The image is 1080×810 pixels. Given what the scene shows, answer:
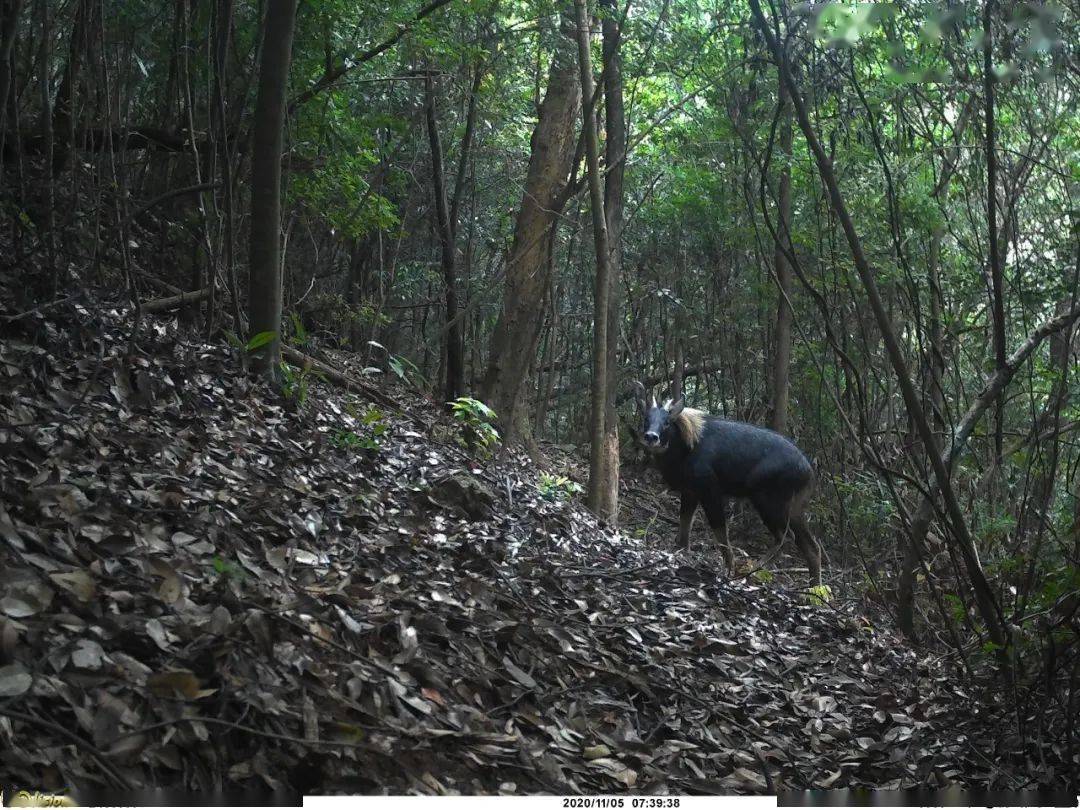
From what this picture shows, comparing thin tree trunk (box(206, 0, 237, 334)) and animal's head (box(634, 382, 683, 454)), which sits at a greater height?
thin tree trunk (box(206, 0, 237, 334))

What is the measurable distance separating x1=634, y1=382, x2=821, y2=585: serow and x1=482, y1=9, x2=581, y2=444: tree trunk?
1600 millimetres

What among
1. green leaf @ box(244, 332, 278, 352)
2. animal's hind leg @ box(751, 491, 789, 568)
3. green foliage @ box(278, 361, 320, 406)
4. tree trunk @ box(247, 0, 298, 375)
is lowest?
animal's hind leg @ box(751, 491, 789, 568)

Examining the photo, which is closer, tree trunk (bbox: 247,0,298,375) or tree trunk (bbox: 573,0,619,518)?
tree trunk (bbox: 247,0,298,375)

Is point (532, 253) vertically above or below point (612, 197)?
below

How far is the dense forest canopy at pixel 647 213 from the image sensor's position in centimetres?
453

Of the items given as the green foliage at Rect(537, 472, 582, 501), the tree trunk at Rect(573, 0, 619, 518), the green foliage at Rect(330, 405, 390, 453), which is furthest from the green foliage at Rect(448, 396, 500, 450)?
the green foliage at Rect(330, 405, 390, 453)

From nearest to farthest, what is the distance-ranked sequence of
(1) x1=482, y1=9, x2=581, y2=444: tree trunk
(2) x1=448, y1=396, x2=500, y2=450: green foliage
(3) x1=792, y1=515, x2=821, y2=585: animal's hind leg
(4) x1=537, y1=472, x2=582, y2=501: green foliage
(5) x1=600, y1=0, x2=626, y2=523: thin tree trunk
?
(4) x1=537, y1=472, x2=582, y2=501: green foliage → (2) x1=448, y1=396, x2=500, y2=450: green foliage → (5) x1=600, y1=0, x2=626, y2=523: thin tree trunk → (3) x1=792, y1=515, x2=821, y2=585: animal's hind leg → (1) x1=482, y1=9, x2=581, y2=444: tree trunk

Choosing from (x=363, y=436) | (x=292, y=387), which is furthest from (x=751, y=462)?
(x=292, y=387)

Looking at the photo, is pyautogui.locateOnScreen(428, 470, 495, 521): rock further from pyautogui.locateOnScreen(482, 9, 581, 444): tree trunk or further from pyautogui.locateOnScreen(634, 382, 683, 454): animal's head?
pyautogui.locateOnScreen(482, 9, 581, 444): tree trunk

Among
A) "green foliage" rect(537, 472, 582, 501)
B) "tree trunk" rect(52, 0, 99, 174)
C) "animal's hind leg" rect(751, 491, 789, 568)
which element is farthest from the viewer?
"animal's hind leg" rect(751, 491, 789, 568)

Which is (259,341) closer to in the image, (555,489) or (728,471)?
(555,489)

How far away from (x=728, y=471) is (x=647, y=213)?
22.2 ft

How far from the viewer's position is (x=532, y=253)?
9984 mm

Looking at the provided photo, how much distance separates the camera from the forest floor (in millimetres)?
2619
